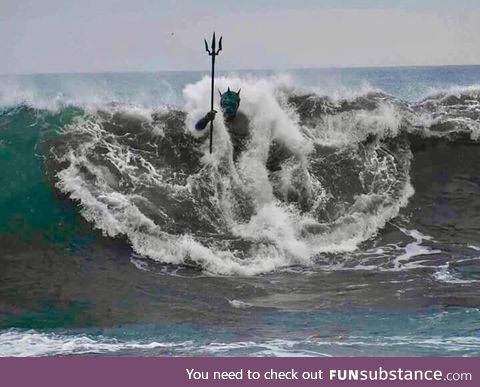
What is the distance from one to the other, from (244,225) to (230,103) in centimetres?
355

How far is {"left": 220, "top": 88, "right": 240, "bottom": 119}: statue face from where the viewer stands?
16.2 metres

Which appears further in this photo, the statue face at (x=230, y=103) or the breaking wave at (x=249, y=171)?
the statue face at (x=230, y=103)

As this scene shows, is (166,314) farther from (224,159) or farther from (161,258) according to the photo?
(224,159)

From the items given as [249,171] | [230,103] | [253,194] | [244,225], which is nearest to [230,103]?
[230,103]

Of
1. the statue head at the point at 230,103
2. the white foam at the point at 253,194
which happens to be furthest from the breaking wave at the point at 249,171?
the statue head at the point at 230,103

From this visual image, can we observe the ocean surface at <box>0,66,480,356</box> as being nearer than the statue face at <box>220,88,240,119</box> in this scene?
Yes

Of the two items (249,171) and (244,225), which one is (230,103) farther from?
(244,225)

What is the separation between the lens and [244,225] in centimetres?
1371

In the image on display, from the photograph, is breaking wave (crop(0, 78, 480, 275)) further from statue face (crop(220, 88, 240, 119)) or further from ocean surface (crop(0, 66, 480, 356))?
statue face (crop(220, 88, 240, 119))

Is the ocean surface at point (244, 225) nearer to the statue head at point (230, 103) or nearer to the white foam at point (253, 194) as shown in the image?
the white foam at point (253, 194)

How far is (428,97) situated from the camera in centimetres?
2028

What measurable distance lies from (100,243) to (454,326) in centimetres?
630

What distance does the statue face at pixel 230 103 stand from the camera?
16156mm

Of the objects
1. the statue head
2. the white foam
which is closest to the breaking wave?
the white foam
